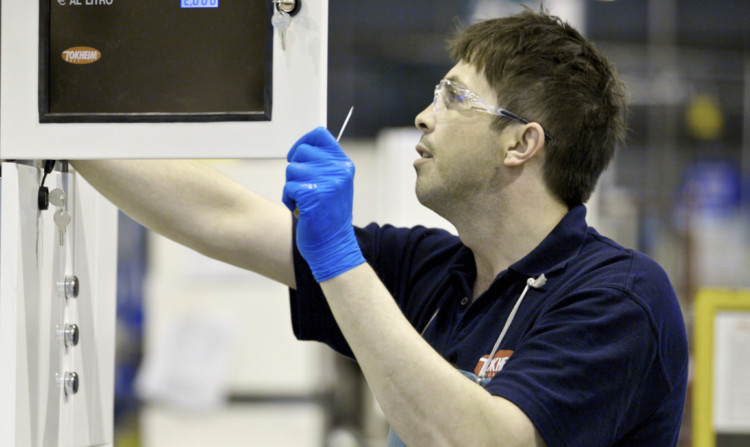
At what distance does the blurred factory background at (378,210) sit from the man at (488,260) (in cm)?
140

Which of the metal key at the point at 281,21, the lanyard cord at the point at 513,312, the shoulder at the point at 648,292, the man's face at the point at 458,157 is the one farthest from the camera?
the man's face at the point at 458,157

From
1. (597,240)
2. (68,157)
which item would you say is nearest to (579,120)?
(597,240)

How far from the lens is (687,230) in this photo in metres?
3.95

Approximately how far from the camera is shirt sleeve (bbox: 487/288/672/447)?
1272 millimetres

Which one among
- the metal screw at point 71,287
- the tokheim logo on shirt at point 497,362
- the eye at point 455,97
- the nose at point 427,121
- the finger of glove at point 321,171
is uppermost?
the eye at point 455,97

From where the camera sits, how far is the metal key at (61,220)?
141 cm

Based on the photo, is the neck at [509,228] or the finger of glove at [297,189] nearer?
the finger of glove at [297,189]

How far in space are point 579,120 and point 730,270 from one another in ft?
8.23

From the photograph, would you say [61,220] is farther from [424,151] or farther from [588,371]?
[588,371]

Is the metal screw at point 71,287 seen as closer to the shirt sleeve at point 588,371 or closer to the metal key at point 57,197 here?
the metal key at point 57,197

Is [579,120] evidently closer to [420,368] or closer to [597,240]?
[597,240]

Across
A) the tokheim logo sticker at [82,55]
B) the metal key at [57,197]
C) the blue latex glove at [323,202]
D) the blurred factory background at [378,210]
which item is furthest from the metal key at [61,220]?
the blurred factory background at [378,210]

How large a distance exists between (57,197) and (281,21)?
0.52m

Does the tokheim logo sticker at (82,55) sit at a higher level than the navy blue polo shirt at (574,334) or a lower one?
higher
